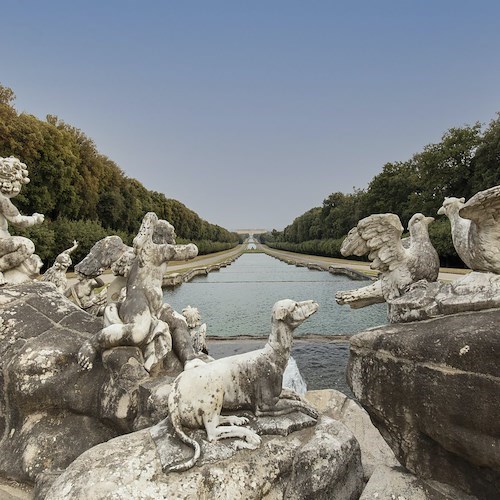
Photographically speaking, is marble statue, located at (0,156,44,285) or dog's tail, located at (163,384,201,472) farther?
marble statue, located at (0,156,44,285)

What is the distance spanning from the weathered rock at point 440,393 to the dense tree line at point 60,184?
2206cm

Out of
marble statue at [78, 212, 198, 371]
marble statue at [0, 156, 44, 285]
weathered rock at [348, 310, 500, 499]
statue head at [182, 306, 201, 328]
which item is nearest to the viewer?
weathered rock at [348, 310, 500, 499]

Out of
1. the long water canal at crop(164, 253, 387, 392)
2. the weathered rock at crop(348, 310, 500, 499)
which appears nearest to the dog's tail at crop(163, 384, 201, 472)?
the weathered rock at crop(348, 310, 500, 499)

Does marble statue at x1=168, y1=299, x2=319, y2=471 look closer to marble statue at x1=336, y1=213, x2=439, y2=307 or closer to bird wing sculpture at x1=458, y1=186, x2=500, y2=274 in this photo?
marble statue at x1=336, y1=213, x2=439, y2=307

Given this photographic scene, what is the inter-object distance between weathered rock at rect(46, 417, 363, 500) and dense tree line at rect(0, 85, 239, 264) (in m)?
21.3

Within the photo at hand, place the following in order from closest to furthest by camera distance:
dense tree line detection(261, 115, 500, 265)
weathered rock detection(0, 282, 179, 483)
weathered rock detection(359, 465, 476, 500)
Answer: weathered rock detection(359, 465, 476, 500) → weathered rock detection(0, 282, 179, 483) → dense tree line detection(261, 115, 500, 265)

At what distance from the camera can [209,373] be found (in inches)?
119

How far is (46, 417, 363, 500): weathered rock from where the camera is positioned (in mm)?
2469

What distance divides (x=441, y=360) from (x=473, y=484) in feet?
2.97

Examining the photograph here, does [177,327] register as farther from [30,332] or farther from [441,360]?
[441,360]

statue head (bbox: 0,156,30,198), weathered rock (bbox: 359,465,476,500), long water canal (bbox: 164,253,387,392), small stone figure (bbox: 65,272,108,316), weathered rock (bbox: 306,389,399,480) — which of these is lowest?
long water canal (bbox: 164,253,387,392)

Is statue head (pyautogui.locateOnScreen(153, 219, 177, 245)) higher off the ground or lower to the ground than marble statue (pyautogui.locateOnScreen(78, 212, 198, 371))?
higher

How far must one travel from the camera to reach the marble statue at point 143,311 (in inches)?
159

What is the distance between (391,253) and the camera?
3932 millimetres
